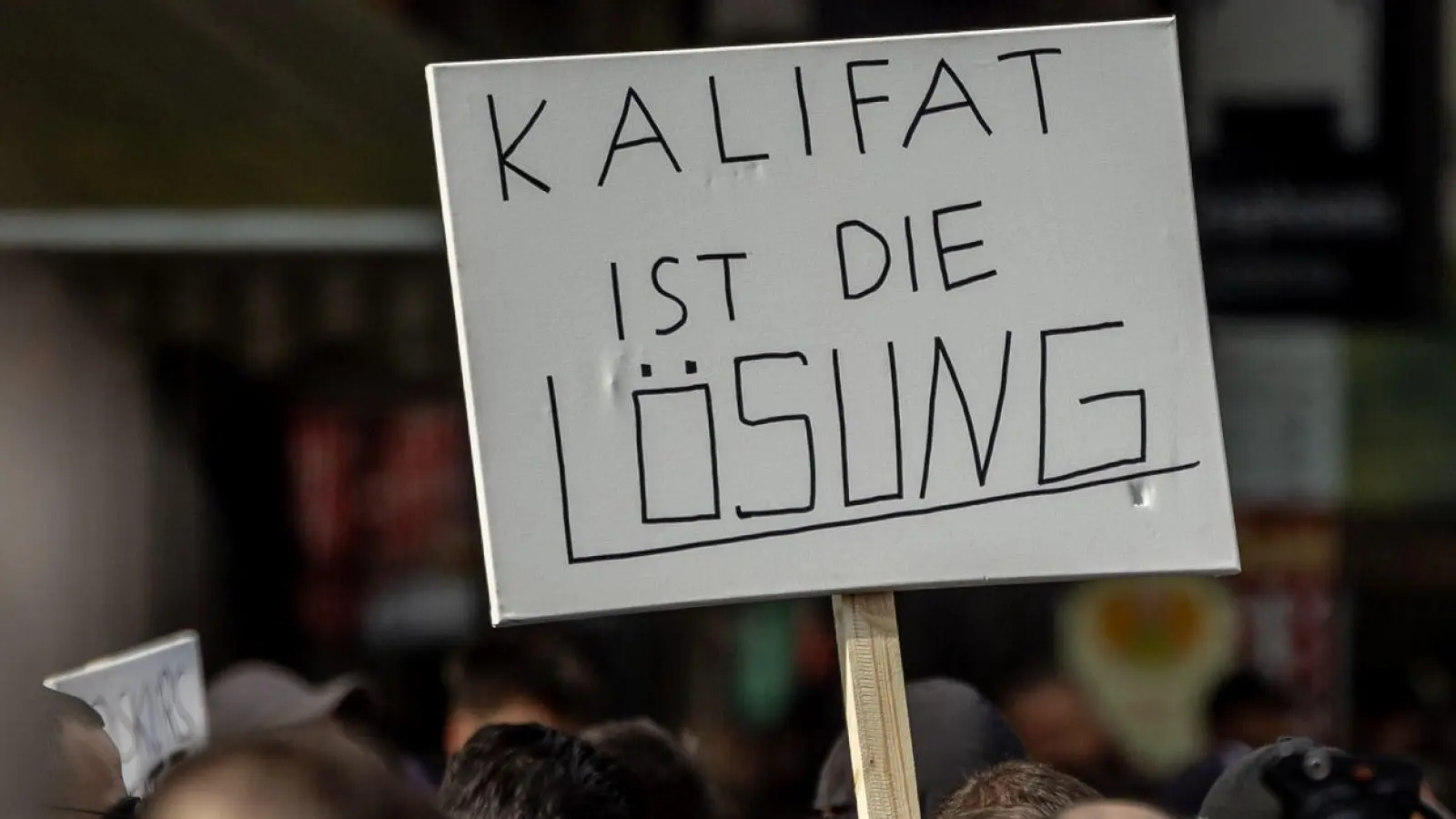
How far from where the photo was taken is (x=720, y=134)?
168 centimetres

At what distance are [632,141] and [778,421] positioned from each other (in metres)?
0.29

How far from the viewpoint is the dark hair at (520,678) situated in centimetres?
291

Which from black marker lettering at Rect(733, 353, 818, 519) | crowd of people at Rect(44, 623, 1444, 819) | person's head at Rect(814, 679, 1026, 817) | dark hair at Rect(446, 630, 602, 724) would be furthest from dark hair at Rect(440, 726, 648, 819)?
dark hair at Rect(446, 630, 602, 724)

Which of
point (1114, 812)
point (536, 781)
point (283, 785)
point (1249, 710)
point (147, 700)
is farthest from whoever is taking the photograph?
point (1249, 710)

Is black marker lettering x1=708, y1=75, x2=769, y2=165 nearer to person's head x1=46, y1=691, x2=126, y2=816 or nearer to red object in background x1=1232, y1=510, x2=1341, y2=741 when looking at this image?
person's head x1=46, y1=691, x2=126, y2=816

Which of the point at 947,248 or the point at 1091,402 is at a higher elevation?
the point at 947,248

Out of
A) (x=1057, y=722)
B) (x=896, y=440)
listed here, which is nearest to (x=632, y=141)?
(x=896, y=440)

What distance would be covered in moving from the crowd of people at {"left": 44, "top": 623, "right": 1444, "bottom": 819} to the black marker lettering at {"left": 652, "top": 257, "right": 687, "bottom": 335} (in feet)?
1.51

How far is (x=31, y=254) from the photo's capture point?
167 inches

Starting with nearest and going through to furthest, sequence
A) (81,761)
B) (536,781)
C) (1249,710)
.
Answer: (536,781) < (81,761) < (1249,710)

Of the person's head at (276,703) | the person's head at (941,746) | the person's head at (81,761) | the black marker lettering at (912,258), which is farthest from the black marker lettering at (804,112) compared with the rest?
the person's head at (276,703)

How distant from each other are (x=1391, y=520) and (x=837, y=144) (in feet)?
10.3

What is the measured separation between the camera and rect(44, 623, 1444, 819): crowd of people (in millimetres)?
1313

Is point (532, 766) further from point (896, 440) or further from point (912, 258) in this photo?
point (912, 258)
